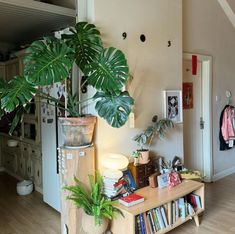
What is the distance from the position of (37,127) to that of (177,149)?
2026mm

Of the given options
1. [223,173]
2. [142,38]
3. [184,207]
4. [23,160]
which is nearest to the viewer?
[184,207]

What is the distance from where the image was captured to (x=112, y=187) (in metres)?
2.61

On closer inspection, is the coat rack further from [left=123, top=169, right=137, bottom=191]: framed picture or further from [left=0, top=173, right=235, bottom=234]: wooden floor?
[left=123, top=169, right=137, bottom=191]: framed picture

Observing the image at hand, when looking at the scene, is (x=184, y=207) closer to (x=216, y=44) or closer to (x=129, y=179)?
(x=129, y=179)

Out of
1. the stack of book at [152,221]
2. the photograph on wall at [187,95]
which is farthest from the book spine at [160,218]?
the photograph on wall at [187,95]

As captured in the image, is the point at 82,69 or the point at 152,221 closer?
the point at 82,69

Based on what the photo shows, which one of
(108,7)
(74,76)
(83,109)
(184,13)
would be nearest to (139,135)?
(83,109)

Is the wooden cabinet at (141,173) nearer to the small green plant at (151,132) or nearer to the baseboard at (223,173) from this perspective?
the small green plant at (151,132)

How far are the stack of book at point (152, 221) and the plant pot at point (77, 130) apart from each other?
2.86 ft

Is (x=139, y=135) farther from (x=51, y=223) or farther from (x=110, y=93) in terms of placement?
(x=51, y=223)

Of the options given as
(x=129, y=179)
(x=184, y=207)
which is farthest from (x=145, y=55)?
(x=184, y=207)

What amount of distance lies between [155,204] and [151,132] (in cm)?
87

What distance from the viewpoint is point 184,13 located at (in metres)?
3.97

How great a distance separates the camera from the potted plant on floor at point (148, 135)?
2.98 m
